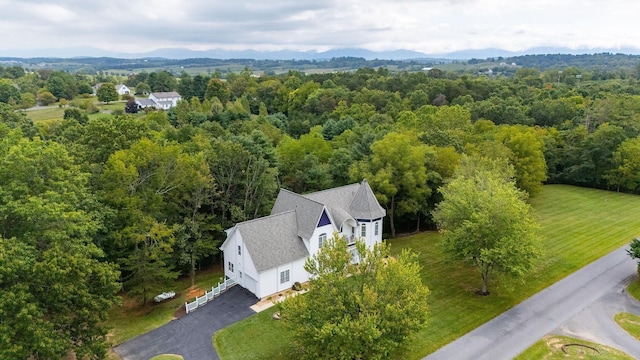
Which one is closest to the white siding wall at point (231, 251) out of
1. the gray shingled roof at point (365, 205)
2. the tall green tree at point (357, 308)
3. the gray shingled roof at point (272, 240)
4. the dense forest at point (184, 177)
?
the gray shingled roof at point (272, 240)

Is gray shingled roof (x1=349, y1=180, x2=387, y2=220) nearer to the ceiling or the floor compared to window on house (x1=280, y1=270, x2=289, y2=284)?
nearer to the ceiling

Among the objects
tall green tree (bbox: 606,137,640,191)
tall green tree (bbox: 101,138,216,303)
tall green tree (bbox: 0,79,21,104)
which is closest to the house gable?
tall green tree (bbox: 101,138,216,303)

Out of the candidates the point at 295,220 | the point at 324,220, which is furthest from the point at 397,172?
the point at 295,220

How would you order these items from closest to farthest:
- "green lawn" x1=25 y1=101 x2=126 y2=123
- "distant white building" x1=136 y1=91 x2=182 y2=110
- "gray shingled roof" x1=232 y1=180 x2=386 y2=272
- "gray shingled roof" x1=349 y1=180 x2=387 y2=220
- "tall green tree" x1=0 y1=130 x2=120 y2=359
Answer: "tall green tree" x1=0 y1=130 x2=120 y2=359 < "gray shingled roof" x1=232 y1=180 x2=386 y2=272 < "gray shingled roof" x1=349 y1=180 x2=387 y2=220 < "green lawn" x1=25 y1=101 x2=126 y2=123 < "distant white building" x1=136 y1=91 x2=182 y2=110

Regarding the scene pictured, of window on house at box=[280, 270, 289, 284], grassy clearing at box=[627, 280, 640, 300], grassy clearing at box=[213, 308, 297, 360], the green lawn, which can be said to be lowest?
grassy clearing at box=[213, 308, 297, 360]

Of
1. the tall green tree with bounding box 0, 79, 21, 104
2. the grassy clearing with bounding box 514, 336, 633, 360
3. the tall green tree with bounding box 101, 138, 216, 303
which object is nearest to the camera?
the grassy clearing with bounding box 514, 336, 633, 360

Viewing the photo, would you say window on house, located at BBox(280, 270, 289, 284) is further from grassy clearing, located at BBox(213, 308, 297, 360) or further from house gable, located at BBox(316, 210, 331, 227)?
house gable, located at BBox(316, 210, 331, 227)

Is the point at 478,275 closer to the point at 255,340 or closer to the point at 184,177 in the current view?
the point at 255,340
